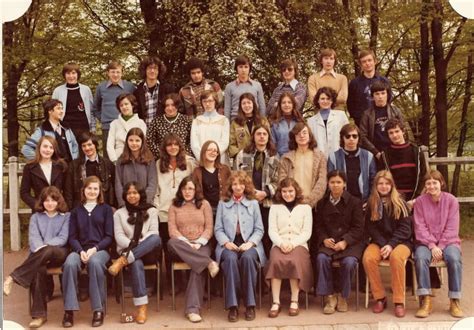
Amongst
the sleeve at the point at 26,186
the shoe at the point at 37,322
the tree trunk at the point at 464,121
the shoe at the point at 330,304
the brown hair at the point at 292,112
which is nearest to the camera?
the shoe at the point at 37,322

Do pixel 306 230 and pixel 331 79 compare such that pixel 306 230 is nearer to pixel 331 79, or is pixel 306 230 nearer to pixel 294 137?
pixel 294 137

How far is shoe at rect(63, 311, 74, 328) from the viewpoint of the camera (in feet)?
19.4

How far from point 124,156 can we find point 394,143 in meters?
2.75

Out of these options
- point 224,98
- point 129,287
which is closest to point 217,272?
point 129,287

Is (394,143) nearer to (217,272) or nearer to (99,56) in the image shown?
(217,272)

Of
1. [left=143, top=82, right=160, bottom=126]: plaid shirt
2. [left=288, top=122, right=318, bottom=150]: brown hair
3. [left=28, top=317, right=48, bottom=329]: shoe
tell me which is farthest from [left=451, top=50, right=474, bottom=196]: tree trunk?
[left=28, top=317, right=48, bottom=329]: shoe

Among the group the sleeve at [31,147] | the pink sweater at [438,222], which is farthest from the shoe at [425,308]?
the sleeve at [31,147]

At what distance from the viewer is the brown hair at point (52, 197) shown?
632 centimetres

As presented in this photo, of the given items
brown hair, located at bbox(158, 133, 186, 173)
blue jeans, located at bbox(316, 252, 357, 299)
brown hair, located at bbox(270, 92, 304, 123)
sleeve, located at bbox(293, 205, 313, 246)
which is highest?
brown hair, located at bbox(270, 92, 304, 123)

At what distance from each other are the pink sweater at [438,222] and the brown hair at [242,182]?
5.18 ft

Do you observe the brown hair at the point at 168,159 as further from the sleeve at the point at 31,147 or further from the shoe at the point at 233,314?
the shoe at the point at 233,314

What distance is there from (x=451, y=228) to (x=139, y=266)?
9.55 ft

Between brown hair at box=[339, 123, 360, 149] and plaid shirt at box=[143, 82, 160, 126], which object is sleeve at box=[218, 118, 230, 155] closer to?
plaid shirt at box=[143, 82, 160, 126]

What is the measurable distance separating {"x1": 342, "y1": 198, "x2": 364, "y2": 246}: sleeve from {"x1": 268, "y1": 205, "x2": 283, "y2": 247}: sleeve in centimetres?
62
